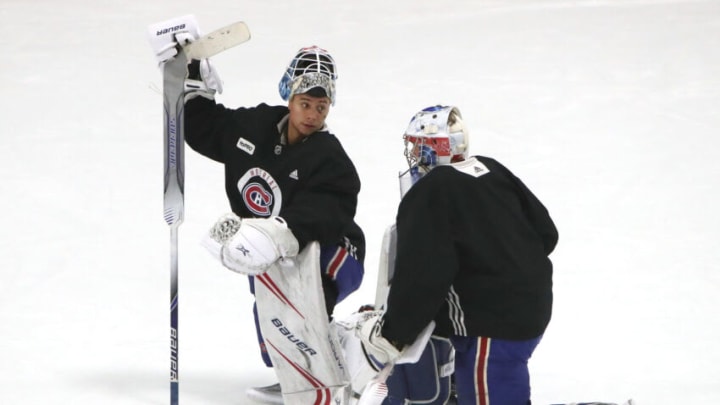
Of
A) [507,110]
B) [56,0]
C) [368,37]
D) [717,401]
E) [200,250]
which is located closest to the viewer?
[717,401]

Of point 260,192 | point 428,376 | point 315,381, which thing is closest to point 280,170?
point 260,192

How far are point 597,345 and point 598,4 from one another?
391 cm

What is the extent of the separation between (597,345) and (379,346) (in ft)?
4.29

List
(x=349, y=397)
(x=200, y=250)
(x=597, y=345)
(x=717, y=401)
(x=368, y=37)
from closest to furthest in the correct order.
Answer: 1. (x=349, y=397)
2. (x=717, y=401)
3. (x=597, y=345)
4. (x=200, y=250)
5. (x=368, y=37)

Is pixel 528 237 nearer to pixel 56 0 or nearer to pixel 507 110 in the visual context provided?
pixel 507 110

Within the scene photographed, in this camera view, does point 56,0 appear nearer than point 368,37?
No

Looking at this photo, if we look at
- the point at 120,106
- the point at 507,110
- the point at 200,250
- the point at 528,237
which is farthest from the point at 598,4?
the point at 528,237

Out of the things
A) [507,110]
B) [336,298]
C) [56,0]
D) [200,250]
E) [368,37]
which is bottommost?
[336,298]

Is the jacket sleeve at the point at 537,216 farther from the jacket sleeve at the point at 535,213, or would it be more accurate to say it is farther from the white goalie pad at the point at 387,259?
the white goalie pad at the point at 387,259

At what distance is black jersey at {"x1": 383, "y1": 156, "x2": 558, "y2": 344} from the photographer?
9.36 feet

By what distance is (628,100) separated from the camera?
6238 millimetres

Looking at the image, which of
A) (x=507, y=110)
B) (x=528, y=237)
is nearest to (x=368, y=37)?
(x=507, y=110)

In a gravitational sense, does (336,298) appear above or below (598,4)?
below

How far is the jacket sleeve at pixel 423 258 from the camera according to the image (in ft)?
9.32
